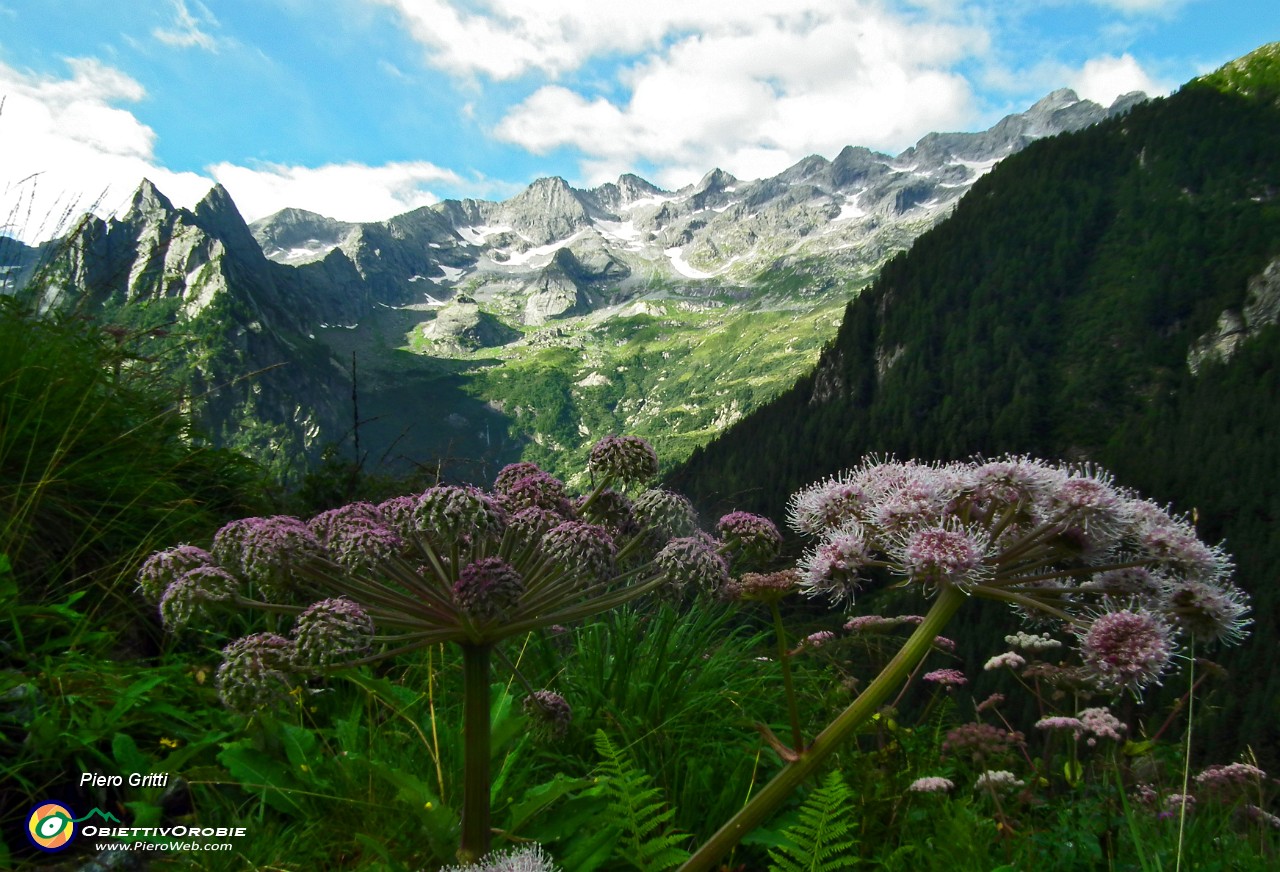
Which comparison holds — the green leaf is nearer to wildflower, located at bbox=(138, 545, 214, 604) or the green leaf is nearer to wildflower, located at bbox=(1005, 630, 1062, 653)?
wildflower, located at bbox=(138, 545, 214, 604)

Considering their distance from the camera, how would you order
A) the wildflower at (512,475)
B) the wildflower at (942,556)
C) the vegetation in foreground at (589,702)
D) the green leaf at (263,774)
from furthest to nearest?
the wildflower at (512,475)
the green leaf at (263,774)
the vegetation in foreground at (589,702)
the wildflower at (942,556)

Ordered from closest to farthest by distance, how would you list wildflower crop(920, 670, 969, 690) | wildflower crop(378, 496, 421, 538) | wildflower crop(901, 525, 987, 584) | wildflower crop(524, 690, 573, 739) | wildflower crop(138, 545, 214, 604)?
1. wildflower crop(901, 525, 987, 584)
2. wildflower crop(378, 496, 421, 538)
3. wildflower crop(138, 545, 214, 604)
4. wildflower crop(524, 690, 573, 739)
5. wildflower crop(920, 670, 969, 690)

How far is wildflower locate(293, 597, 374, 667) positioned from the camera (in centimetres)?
234

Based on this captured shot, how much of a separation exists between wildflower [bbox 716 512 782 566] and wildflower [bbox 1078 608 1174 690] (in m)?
1.35

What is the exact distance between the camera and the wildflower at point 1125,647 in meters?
2.47

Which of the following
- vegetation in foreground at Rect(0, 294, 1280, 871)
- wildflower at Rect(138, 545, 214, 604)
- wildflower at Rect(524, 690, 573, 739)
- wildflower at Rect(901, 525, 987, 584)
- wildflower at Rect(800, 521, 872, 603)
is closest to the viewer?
wildflower at Rect(901, 525, 987, 584)

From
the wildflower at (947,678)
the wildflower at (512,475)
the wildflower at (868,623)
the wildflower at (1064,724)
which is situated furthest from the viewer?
the wildflower at (947,678)

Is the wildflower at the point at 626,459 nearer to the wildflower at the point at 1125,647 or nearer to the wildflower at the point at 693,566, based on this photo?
the wildflower at the point at 693,566

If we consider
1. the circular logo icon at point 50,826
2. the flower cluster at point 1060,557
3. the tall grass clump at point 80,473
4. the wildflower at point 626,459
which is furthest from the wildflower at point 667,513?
the tall grass clump at point 80,473

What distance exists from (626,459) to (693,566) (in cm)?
100

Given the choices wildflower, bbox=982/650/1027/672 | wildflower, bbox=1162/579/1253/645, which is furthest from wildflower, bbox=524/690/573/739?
wildflower, bbox=982/650/1027/672

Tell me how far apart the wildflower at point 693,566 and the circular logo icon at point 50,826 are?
309 centimetres

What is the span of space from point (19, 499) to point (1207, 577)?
7239 mm

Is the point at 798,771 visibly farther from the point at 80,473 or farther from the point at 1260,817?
the point at 80,473
